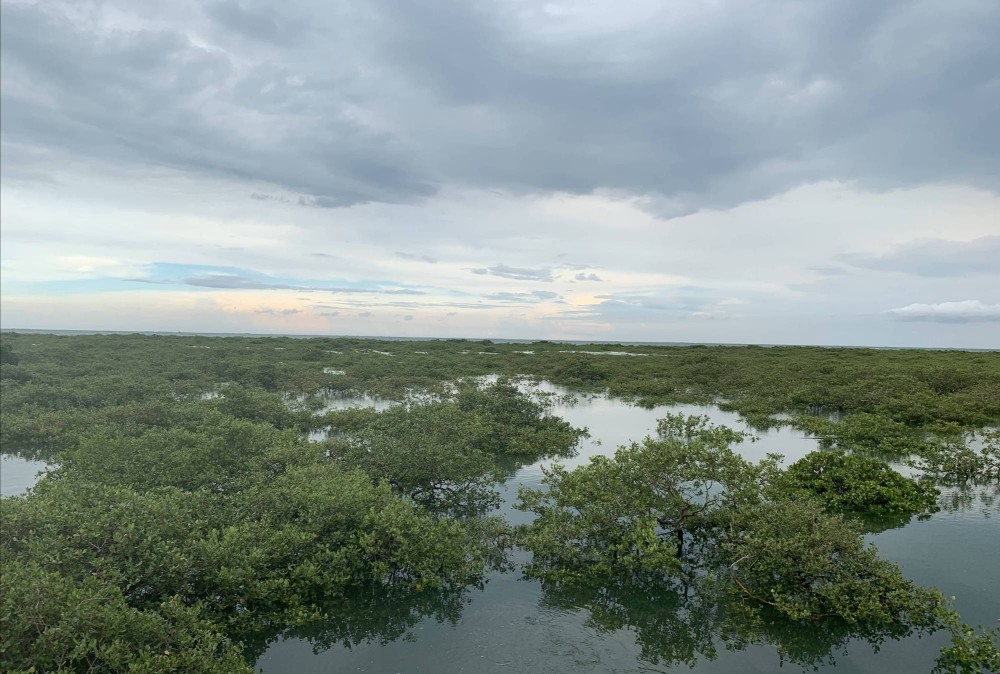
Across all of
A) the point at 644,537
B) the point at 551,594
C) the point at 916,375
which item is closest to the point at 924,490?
the point at 644,537

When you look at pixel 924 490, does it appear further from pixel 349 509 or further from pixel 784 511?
pixel 349 509

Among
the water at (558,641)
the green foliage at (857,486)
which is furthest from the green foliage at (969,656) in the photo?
the green foliage at (857,486)

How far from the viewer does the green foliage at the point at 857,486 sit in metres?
12.9

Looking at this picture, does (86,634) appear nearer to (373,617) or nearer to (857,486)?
(373,617)

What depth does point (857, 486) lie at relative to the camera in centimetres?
1335

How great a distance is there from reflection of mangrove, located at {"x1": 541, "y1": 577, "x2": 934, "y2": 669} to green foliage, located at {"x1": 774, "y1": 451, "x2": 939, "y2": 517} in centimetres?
435

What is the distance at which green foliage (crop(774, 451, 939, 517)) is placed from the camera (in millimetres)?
12938

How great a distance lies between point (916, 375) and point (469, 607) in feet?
106

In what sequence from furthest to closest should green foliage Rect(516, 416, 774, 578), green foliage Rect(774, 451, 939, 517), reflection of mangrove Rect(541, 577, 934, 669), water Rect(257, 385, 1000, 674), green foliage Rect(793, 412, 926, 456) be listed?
1. green foliage Rect(793, 412, 926, 456)
2. green foliage Rect(774, 451, 939, 517)
3. green foliage Rect(516, 416, 774, 578)
4. reflection of mangrove Rect(541, 577, 934, 669)
5. water Rect(257, 385, 1000, 674)

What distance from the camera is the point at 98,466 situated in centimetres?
1161

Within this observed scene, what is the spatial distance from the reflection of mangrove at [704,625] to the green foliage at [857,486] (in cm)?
435

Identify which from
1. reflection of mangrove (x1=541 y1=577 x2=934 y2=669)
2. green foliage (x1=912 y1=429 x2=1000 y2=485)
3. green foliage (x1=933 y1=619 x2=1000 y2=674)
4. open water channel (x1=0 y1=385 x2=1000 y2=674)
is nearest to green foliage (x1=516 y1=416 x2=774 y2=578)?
reflection of mangrove (x1=541 y1=577 x2=934 y2=669)

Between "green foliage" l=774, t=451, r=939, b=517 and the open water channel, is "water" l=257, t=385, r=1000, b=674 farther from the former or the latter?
"green foliage" l=774, t=451, r=939, b=517

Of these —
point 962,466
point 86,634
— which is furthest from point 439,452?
point 962,466
